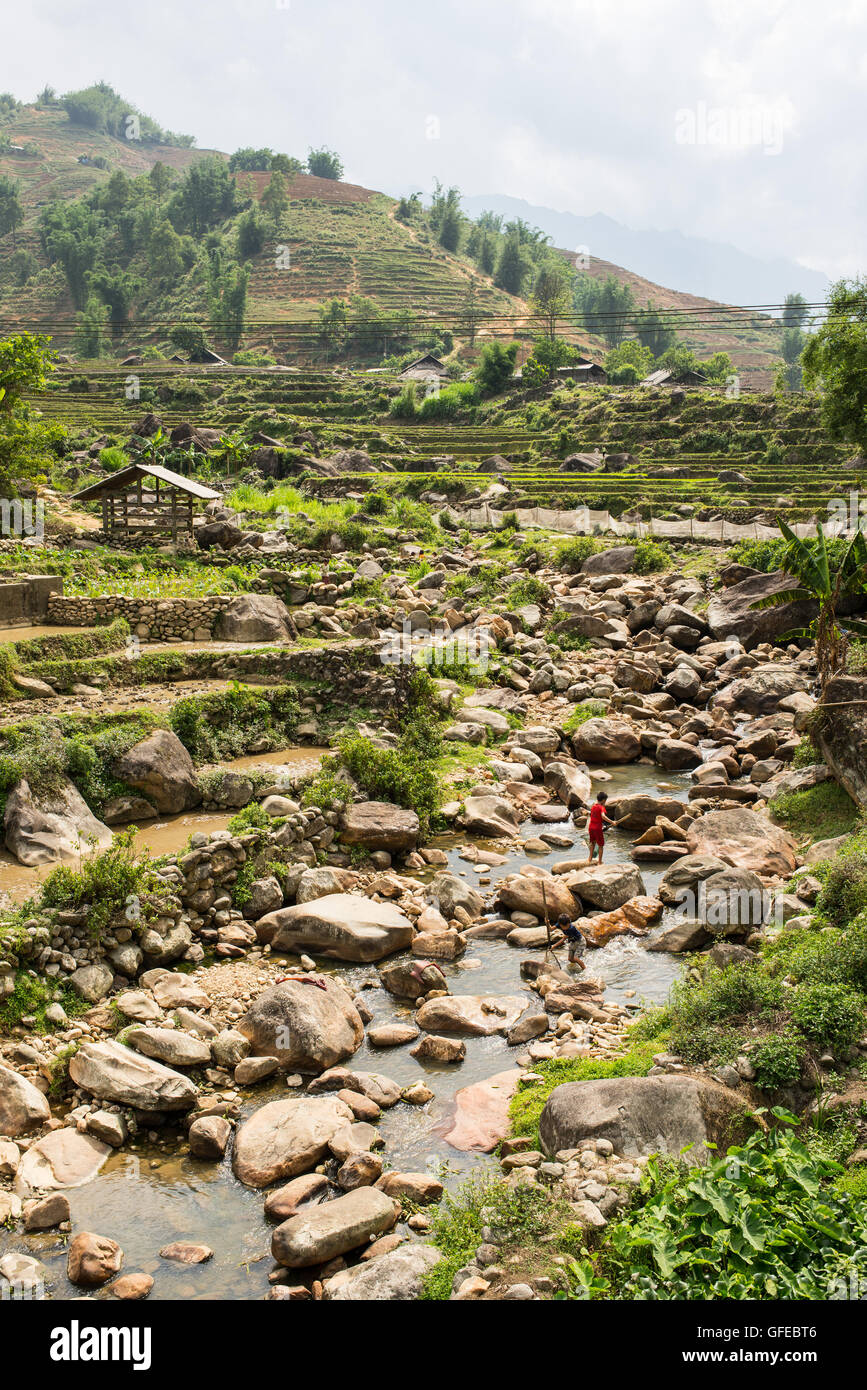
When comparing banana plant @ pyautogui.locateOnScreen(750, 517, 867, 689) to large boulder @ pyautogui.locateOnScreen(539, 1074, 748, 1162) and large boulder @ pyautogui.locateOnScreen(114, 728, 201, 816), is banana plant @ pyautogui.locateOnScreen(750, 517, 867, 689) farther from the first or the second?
large boulder @ pyautogui.locateOnScreen(114, 728, 201, 816)

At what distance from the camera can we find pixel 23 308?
128875mm

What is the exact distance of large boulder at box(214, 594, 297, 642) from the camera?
72.1 ft

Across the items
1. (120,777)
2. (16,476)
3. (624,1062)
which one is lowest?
(624,1062)

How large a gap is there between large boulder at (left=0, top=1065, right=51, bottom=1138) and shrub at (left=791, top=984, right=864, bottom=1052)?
6932 mm

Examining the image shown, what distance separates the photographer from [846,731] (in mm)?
16312

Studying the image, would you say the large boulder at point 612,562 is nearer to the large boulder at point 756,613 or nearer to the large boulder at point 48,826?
the large boulder at point 756,613

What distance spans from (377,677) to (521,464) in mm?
48054

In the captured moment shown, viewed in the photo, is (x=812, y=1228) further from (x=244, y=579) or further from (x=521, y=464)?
(x=521, y=464)

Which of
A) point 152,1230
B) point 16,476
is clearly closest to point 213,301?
point 16,476

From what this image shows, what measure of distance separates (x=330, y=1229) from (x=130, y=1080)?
2.78m

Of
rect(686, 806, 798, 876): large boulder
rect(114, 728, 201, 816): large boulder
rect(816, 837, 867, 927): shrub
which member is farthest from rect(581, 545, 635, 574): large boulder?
rect(816, 837, 867, 927): shrub

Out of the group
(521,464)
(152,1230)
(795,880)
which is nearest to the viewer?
(152,1230)

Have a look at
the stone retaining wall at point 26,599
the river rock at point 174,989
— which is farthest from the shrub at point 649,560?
the river rock at point 174,989

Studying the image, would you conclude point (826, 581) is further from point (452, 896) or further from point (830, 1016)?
point (830, 1016)
